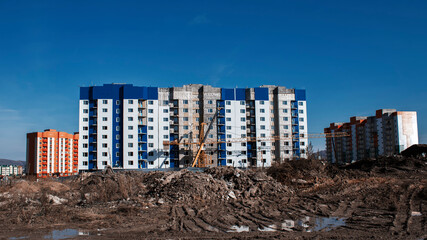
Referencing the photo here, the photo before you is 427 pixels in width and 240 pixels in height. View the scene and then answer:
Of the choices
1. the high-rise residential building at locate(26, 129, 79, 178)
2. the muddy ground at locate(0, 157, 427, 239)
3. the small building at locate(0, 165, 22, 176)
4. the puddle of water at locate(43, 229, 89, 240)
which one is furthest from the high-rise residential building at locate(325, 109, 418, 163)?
the small building at locate(0, 165, 22, 176)

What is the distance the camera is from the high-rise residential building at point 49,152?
134 meters

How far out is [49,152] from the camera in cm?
13775

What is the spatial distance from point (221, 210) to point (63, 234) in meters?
6.89

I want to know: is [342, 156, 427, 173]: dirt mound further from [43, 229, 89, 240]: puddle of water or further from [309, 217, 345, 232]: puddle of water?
[43, 229, 89, 240]: puddle of water

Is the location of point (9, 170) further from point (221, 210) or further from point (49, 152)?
point (221, 210)

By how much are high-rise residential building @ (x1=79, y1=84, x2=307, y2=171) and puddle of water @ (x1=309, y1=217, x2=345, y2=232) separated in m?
59.8

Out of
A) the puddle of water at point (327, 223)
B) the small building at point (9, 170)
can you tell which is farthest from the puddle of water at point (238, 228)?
the small building at point (9, 170)

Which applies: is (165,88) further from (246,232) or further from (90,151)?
(246,232)

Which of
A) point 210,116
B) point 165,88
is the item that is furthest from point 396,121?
point 165,88

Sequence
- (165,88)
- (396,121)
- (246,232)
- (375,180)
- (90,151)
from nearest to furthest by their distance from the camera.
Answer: (246,232)
(375,180)
(90,151)
(165,88)
(396,121)

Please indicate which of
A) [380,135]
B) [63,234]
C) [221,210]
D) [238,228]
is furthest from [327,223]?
[380,135]

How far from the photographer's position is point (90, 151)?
247 ft

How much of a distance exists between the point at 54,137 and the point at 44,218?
449ft

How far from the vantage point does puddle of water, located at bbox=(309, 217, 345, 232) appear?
38.5ft
